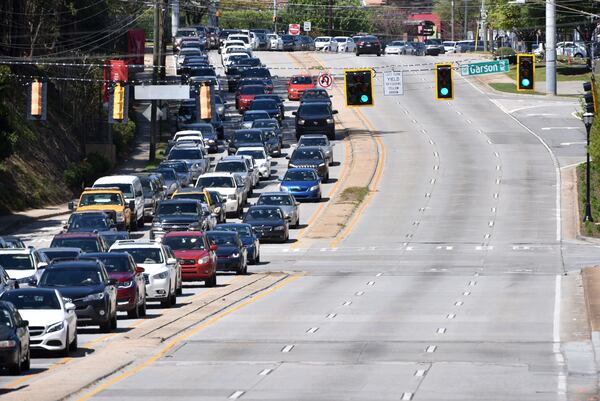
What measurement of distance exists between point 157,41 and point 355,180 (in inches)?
640

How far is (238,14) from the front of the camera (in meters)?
199

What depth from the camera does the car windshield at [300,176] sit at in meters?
70.7

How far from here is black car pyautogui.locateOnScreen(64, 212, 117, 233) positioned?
52.8 metres

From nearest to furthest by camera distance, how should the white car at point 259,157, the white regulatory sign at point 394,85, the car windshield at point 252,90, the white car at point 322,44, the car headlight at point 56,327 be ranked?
the car headlight at point 56,327
the white car at point 259,157
the white regulatory sign at point 394,85
the car windshield at point 252,90
the white car at point 322,44

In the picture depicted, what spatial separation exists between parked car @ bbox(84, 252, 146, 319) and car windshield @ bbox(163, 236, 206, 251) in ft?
24.2

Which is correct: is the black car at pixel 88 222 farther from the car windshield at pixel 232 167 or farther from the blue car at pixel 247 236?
the car windshield at pixel 232 167

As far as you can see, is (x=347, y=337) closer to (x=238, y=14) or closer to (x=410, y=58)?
(x=410, y=58)

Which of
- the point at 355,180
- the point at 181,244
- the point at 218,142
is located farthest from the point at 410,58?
the point at 181,244

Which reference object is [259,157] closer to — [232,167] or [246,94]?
[232,167]

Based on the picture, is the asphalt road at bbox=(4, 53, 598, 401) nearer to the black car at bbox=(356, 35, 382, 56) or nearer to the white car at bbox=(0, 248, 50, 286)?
the white car at bbox=(0, 248, 50, 286)

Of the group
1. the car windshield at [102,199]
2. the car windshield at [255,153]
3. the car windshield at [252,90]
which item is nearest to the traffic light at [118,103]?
the car windshield at [255,153]

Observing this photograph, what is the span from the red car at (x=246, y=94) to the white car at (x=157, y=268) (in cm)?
5978

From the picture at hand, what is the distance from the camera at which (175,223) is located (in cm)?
5547

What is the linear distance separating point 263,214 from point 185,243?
14.7m
